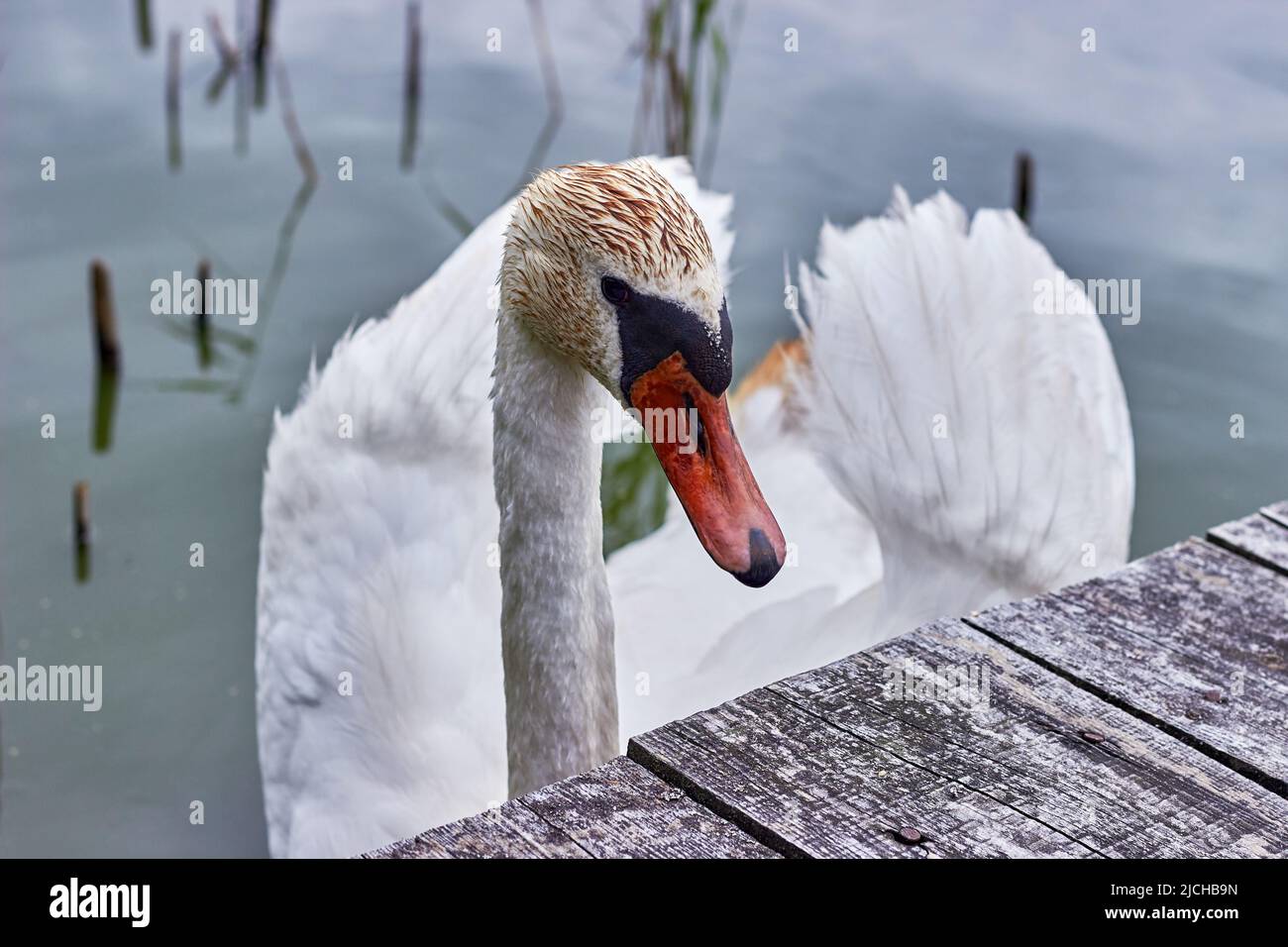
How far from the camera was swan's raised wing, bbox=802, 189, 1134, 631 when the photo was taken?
368cm

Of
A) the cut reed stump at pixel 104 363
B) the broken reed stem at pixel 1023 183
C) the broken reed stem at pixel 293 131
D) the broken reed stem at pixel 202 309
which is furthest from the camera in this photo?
the broken reed stem at pixel 293 131

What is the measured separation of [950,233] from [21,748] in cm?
278

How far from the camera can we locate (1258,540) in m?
2.37

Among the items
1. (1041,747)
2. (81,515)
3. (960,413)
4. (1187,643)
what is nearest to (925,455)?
(960,413)

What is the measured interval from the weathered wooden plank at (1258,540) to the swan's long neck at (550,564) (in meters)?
1.01

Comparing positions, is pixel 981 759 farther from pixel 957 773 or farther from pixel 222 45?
pixel 222 45

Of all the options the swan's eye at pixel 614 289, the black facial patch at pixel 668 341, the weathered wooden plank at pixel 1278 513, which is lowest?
the weathered wooden plank at pixel 1278 513

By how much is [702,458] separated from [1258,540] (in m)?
0.78

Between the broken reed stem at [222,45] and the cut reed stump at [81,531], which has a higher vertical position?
the broken reed stem at [222,45]

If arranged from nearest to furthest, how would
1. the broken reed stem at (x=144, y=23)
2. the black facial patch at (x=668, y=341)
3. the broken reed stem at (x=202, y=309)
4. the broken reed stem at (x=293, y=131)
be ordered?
the black facial patch at (x=668, y=341) → the broken reed stem at (x=202, y=309) → the broken reed stem at (x=293, y=131) → the broken reed stem at (x=144, y=23)

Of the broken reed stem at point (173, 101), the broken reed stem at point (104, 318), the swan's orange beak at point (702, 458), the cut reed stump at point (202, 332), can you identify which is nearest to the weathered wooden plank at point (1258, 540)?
the swan's orange beak at point (702, 458)

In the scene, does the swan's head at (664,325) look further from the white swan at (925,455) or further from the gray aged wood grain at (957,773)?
the white swan at (925,455)

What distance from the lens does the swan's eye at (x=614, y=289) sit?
2502mm

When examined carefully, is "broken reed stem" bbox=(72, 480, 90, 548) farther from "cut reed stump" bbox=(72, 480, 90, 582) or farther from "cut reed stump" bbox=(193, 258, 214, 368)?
"cut reed stump" bbox=(193, 258, 214, 368)
